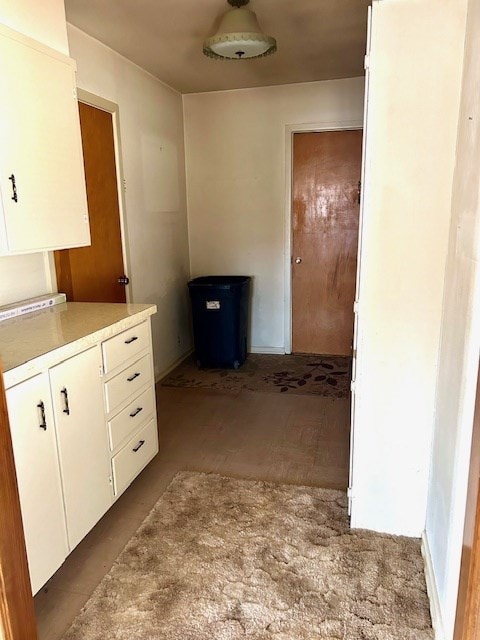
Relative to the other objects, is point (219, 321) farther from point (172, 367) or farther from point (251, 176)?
point (251, 176)

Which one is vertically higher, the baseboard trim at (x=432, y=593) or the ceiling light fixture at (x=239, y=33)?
the ceiling light fixture at (x=239, y=33)

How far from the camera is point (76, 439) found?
1806mm

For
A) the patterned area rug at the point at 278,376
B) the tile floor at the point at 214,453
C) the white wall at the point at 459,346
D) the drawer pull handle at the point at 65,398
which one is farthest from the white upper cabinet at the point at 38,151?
the patterned area rug at the point at 278,376

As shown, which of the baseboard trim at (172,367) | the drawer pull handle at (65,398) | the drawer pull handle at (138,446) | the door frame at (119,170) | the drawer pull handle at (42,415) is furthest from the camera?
the baseboard trim at (172,367)

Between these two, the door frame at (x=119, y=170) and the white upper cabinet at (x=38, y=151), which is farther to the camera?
the door frame at (x=119, y=170)

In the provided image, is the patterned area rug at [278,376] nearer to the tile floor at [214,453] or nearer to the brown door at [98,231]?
the tile floor at [214,453]

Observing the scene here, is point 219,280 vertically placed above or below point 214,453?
above

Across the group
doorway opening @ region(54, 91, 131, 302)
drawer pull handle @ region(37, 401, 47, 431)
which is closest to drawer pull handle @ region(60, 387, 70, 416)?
drawer pull handle @ region(37, 401, 47, 431)

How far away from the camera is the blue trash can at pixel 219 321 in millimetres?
4016

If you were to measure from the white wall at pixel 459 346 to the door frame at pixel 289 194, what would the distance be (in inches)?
103

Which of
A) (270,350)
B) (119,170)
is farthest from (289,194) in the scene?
(119,170)

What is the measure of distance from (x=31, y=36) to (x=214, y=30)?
122cm

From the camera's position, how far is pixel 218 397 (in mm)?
3529

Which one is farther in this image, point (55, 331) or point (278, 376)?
point (278, 376)
